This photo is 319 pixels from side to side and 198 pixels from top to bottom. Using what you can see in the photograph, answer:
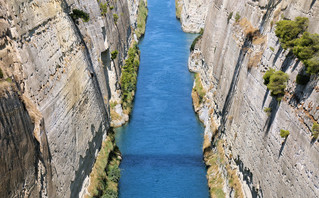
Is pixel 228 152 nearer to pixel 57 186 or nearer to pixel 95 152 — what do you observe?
pixel 95 152

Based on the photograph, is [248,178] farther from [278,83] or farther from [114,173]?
[114,173]

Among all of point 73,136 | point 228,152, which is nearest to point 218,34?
point 228,152

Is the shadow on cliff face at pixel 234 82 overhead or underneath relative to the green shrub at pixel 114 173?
overhead

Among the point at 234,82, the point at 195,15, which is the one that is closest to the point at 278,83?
the point at 234,82

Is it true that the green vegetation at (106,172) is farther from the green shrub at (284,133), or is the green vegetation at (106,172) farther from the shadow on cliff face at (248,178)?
the green shrub at (284,133)

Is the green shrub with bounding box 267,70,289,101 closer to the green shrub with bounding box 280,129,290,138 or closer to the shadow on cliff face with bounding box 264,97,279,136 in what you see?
the shadow on cliff face with bounding box 264,97,279,136

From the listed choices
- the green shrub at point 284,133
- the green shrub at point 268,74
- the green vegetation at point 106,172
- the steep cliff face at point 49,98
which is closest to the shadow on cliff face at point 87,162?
the steep cliff face at point 49,98

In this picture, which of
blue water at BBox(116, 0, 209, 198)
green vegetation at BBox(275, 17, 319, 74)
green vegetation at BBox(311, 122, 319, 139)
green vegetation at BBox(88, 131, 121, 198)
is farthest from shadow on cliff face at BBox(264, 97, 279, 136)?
green vegetation at BBox(88, 131, 121, 198)

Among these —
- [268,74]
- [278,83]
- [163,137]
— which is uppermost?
[278,83]
